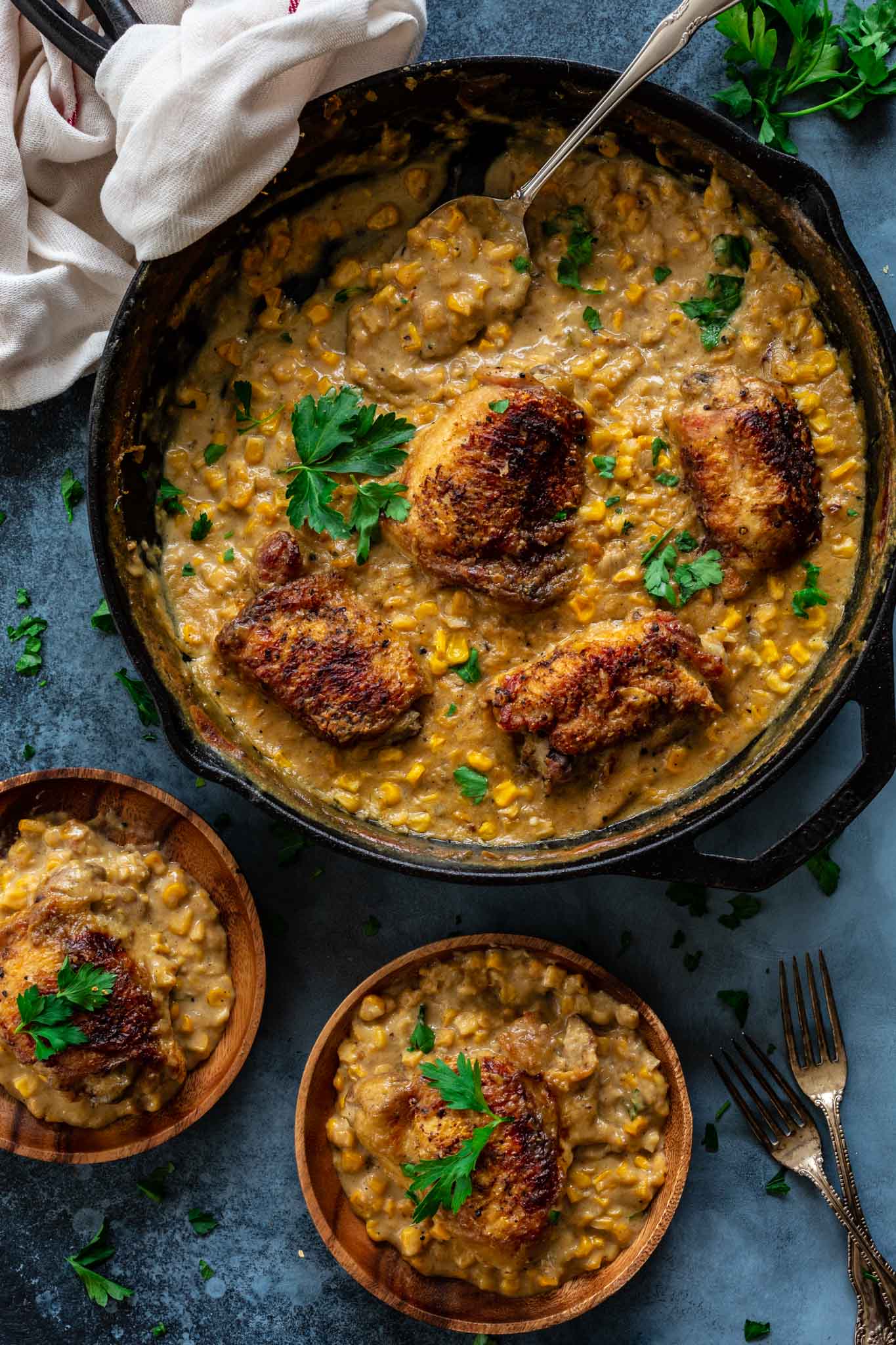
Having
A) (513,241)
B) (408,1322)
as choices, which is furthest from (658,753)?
(408,1322)

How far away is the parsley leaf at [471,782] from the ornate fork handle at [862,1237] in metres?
1.93

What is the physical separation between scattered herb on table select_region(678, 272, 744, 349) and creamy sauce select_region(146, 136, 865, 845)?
27 mm

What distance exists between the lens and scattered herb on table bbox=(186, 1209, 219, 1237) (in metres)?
4.32

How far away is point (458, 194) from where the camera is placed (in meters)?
4.05

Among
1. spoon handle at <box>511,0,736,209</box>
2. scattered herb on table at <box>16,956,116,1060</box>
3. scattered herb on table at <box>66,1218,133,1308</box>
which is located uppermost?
spoon handle at <box>511,0,736,209</box>

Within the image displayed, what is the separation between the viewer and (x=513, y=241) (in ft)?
12.8

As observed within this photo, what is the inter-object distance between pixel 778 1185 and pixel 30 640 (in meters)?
3.57

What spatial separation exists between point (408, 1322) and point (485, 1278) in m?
0.54

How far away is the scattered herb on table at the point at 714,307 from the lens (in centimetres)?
385

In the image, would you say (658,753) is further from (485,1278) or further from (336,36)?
(336,36)

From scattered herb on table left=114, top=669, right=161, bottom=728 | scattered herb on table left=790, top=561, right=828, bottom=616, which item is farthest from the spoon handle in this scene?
scattered herb on table left=114, top=669, right=161, bottom=728

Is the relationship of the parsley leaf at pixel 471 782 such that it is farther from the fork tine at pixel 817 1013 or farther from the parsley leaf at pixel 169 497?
the fork tine at pixel 817 1013

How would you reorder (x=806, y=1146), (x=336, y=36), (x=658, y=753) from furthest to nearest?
(x=806, y=1146), (x=658, y=753), (x=336, y=36)

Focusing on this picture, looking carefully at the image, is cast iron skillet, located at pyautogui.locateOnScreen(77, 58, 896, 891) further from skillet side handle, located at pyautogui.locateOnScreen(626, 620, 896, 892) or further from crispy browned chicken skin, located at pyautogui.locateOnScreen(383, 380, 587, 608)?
crispy browned chicken skin, located at pyautogui.locateOnScreen(383, 380, 587, 608)
